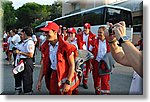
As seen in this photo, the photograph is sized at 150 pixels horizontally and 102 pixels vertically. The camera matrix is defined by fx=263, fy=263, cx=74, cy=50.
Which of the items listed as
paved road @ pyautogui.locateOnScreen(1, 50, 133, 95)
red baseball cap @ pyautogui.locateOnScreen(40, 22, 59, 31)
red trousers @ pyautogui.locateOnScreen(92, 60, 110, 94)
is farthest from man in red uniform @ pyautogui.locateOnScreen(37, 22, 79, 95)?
red trousers @ pyautogui.locateOnScreen(92, 60, 110, 94)

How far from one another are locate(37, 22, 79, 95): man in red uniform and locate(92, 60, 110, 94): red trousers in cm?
28

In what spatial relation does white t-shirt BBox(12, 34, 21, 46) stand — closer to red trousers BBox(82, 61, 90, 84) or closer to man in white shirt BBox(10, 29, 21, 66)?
man in white shirt BBox(10, 29, 21, 66)

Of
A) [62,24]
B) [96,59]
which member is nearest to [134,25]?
[96,59]

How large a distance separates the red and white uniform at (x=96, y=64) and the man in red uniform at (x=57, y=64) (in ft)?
0.95

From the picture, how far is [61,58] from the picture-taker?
257 centimetres

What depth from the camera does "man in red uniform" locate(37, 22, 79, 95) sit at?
8.38 ft

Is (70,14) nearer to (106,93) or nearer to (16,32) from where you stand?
(16,32)

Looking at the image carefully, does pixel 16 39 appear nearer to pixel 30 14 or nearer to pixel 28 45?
pixel 28 45

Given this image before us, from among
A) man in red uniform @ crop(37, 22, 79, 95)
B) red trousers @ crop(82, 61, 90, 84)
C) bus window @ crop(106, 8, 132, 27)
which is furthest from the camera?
red trousers @ crop(82, 61, 90, 84)

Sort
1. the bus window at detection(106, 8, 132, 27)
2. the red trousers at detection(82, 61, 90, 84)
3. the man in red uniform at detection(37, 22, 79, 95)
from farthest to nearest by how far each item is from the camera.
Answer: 1. the red trousers at detection(82, 61, 90, 84)
2. the bus window at detection(106, 8, 132, 27)
3. the man in red uniform at detection(37, 22, 79, 95)

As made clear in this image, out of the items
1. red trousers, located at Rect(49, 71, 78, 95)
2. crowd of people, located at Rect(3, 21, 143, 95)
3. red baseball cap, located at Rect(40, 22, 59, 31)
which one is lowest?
red trousers, located at Rect(49, 71, 78, 95)

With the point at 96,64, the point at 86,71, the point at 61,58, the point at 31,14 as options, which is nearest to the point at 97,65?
the point at 96,64

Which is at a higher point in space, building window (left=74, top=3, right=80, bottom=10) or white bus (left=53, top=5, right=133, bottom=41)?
building window (left=74, top=3, right=80, bottom=10)

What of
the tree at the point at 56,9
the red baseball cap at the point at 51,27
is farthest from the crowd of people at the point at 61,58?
the tree at the point at 56,9
